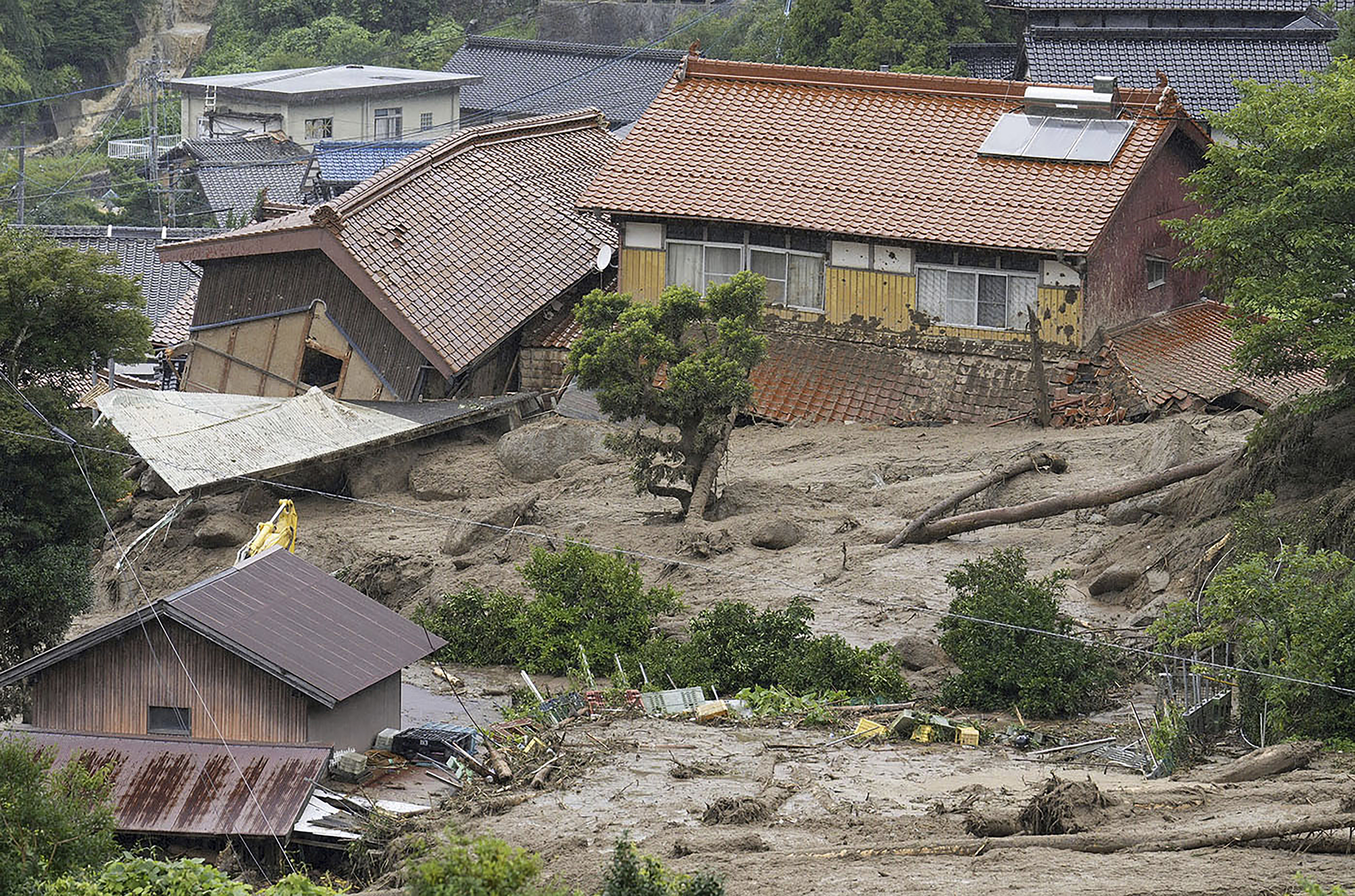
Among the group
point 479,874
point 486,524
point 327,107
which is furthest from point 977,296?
point 327,107

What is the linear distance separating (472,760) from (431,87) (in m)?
44.1

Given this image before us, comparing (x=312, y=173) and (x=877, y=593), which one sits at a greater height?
(x=312, y=173)

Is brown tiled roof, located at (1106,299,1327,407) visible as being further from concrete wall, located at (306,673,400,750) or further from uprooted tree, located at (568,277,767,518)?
concrete wall, located at (306,673,400,750)

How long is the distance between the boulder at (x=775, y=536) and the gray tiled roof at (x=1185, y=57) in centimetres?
2130

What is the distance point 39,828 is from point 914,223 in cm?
2100

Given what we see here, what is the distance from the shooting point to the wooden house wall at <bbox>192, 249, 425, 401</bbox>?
108 feet

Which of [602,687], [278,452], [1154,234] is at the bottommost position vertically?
[602,687]

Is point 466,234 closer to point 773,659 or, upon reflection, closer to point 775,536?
point 775,536

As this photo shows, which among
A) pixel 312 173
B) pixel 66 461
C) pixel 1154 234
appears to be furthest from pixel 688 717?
pixel 312 173

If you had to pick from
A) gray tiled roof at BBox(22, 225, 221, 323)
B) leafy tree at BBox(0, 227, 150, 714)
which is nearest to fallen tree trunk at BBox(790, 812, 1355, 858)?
leafy tree at BBox(0, 227, 150, 714)

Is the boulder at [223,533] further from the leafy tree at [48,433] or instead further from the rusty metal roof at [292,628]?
the rusty metal roof at [292,628]

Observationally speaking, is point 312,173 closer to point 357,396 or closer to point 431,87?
point 431,87

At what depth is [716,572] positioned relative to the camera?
25.2 meters

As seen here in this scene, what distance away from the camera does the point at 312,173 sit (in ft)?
172
